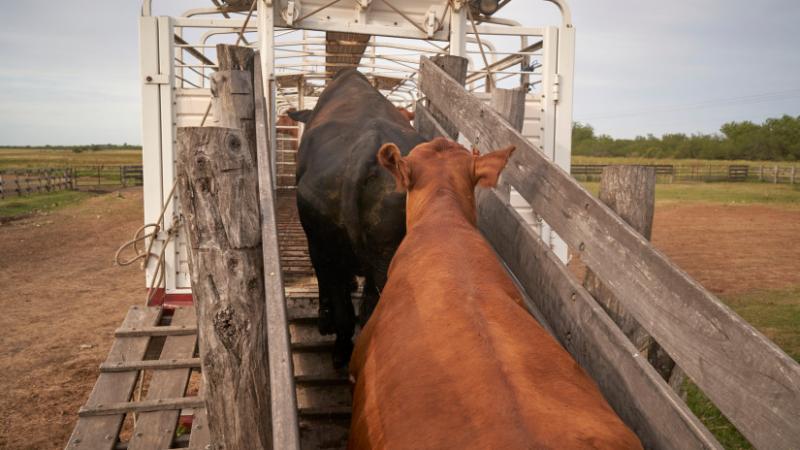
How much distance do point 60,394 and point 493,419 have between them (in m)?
6.90

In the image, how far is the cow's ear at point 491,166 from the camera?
3.13m

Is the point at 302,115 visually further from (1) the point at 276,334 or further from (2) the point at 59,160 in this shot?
(2) the point at 59,160

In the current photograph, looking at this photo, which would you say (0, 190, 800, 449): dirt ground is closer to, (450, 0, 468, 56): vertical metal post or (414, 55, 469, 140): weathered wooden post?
(414, 55, 469, 140): weathered wooden post

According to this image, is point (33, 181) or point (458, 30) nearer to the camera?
point (458, 30)

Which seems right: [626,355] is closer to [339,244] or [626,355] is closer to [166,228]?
[339,244]

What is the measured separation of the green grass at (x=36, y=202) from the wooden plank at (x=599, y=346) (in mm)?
23933

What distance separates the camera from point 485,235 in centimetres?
380

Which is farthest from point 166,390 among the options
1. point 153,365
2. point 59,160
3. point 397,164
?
point 59,160

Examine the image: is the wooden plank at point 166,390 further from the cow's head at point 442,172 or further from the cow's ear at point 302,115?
the cow's head at point 442,172

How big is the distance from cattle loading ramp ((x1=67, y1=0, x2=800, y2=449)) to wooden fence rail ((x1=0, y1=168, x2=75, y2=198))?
26.1 metres

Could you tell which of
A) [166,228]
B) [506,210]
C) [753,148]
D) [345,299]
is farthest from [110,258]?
[753,148]

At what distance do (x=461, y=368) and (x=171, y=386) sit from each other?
3324 mm

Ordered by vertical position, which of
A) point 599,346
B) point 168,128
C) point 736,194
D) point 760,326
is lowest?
point 760,326

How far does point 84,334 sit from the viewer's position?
369 inches
